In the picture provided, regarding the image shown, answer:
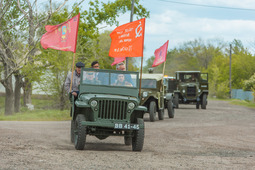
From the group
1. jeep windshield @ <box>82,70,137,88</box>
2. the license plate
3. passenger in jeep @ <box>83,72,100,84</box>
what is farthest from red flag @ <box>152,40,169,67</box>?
the license plate

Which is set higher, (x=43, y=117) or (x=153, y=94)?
(x=153, y=94)

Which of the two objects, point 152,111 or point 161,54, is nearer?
point 152,111

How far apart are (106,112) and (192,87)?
2251 cm

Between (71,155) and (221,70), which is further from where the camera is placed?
(221,70)

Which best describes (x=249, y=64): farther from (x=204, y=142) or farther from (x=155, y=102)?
(x=204, y=142)

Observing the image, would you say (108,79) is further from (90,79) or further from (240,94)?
(240,94)

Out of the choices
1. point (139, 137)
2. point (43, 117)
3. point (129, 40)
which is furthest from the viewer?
point (43, 117)

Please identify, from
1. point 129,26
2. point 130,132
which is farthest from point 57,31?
point 130,132

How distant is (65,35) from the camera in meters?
13.2

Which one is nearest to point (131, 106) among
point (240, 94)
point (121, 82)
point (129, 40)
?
point (121, 82)

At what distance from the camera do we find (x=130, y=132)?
9664 millimetres

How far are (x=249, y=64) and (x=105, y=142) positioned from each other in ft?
197

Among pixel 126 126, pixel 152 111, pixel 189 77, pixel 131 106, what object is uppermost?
pixel 189 77

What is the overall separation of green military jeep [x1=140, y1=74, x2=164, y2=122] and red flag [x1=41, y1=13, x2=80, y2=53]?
6284 millimetres
